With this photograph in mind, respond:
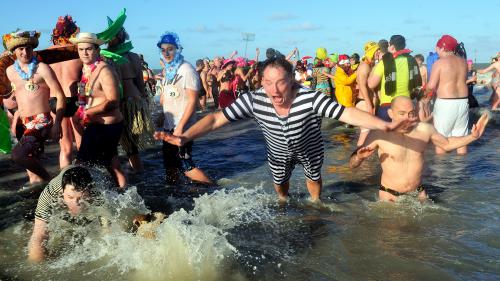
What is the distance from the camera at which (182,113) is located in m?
5.36

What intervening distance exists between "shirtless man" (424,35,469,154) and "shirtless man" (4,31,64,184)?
15.9 feet

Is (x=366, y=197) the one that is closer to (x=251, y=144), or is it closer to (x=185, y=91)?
(x=185, y=91)

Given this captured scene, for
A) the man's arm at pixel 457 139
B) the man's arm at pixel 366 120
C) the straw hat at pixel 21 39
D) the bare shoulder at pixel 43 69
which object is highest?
the straw hat at pixel 21 39

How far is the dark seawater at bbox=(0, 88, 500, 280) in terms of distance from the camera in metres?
3.44

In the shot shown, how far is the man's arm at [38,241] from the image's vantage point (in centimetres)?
372

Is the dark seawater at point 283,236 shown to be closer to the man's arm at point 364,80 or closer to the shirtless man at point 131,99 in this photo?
the shirtless man at point 131,99

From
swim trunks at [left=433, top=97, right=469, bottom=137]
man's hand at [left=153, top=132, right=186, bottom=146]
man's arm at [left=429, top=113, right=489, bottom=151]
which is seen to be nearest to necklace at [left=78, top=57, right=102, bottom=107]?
man's hand at [left=153, top=132, right=186, bottom=146]

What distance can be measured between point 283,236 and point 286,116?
1.10m

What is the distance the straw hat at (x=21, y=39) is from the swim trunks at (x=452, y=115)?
546cm

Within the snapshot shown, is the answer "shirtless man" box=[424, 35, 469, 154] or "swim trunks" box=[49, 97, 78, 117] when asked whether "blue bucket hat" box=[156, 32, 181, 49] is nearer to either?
"swim trunks" box=[49, 97, 78, 117]

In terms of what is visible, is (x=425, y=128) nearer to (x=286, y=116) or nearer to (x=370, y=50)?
(x=286, y=116)

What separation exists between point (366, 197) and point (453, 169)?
1.97 metres

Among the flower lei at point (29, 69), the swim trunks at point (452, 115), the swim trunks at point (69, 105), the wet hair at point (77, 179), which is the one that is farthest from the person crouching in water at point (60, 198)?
the swim trunks at point (452, 115)

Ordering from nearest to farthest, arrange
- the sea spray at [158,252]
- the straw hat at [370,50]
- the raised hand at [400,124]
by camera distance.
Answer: the raised hand at [400,124] < the sea spray at [158,252] < the straw hat at [370,50]
